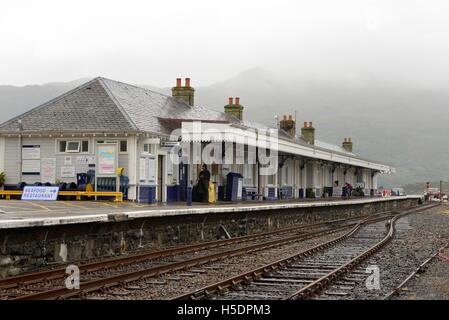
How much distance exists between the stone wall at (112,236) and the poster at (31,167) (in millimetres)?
9311

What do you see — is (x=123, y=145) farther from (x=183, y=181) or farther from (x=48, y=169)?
(x=183, y=181)

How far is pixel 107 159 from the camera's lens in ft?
85.3

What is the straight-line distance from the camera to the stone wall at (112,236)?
12.6 meters

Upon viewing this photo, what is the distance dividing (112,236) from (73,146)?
1180cm

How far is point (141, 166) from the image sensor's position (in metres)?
25.7

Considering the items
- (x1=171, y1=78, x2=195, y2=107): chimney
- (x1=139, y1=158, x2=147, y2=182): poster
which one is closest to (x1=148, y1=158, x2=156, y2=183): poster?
(x1=139, y1=158, x2=147, y2=182): poster

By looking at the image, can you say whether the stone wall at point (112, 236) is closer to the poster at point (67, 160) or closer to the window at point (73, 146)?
the window at point (73, 146)

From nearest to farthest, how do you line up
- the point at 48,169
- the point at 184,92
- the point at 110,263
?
the point at 110,263 → the point at 48,169 → the point at 184,92

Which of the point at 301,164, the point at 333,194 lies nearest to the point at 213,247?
the point at 301,164

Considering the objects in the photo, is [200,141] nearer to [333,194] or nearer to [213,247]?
[213,247]

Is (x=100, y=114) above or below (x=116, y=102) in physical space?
below

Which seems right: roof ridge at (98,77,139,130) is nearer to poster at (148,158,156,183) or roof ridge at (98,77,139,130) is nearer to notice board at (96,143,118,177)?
notice board at (96,143,118,177)

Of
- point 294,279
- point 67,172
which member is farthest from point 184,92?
point 294,279
